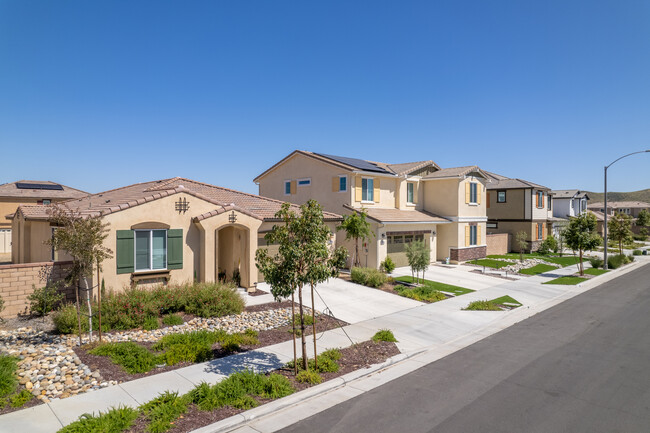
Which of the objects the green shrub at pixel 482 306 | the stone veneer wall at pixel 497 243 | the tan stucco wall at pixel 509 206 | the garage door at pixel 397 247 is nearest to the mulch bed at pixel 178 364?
the green shrub at pixel 482 306

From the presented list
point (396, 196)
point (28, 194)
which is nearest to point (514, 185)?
point (396, 196)

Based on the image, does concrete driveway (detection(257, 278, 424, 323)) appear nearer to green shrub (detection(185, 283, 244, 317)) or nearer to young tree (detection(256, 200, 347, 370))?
green shrub (detection(185, 283, 244, 317))

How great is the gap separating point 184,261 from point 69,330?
484 cm

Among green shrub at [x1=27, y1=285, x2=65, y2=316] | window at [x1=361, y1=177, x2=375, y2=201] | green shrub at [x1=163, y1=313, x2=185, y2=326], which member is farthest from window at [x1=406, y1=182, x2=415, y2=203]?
green shrub at [x1=27, y1=285, x2=65, y2=316]

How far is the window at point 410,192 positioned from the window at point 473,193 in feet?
14.5

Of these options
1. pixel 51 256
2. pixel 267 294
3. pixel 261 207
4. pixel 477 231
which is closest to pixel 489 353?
pixel 267 294

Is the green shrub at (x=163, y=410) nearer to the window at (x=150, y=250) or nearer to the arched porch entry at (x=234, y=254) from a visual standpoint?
the window at (x=150, y=250)

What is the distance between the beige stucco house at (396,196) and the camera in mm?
24859

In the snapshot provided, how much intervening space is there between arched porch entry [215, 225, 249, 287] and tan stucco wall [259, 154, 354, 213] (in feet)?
28.6

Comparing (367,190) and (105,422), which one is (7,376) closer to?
(105,422)

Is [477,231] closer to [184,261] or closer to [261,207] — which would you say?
[261,207]

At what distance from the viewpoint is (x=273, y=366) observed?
30.8ft

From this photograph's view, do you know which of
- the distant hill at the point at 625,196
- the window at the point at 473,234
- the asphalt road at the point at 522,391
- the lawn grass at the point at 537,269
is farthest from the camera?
the distant hill at the point at 625,196

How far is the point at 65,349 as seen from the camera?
9.81 meters
